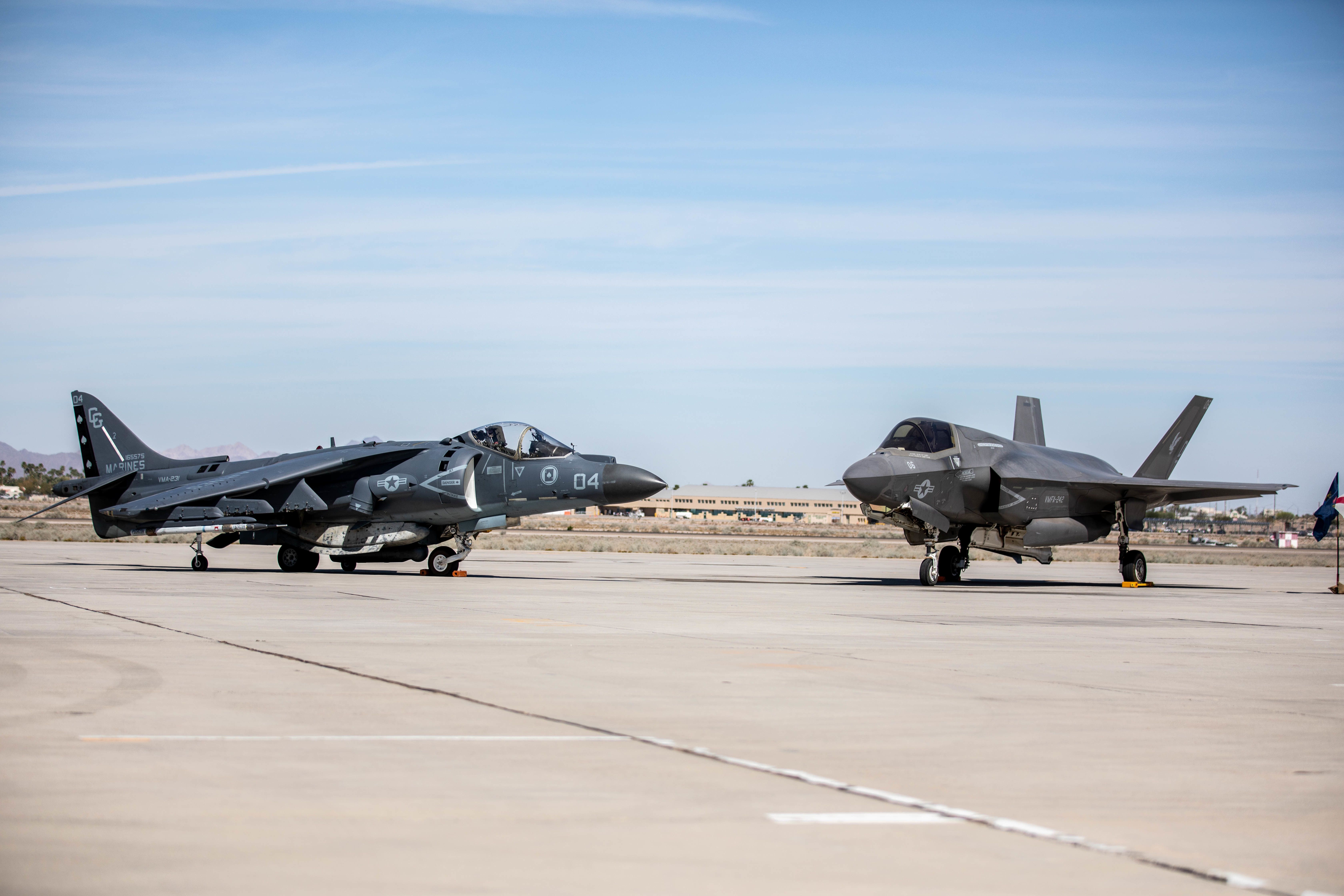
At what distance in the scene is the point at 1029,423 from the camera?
30906 mm

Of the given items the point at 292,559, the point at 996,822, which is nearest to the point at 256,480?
the point at 292,559

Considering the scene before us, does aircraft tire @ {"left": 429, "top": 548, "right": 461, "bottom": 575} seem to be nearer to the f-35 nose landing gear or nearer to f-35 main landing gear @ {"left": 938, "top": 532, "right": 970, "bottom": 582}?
the f-35 nose landing gear

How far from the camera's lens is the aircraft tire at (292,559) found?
26.7m

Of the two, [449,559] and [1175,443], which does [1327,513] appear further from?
[449,559]

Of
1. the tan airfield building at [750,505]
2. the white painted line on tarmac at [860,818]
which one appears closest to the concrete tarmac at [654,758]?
the white painted line on tarmac at [860,818]

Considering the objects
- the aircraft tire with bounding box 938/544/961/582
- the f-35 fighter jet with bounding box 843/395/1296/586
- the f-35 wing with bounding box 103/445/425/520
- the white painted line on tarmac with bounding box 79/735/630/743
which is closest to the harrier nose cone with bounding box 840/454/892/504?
the f-35 fighter jet with bounding box 843/395/1296/586

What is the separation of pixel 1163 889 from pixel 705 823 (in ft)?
5.57

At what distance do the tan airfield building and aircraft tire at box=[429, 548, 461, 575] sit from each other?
145 m

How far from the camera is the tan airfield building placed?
17575cm

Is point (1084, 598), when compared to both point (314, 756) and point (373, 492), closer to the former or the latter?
point (373, 492)

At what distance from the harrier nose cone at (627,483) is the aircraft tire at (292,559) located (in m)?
7.36

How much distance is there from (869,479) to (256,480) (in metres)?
12.5

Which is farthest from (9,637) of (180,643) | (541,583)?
(541,583)

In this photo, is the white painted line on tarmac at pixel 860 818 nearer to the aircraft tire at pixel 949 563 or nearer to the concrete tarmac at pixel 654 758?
the concrete tarmac at pixel 654 758
